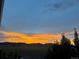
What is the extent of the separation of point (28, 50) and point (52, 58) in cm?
1078

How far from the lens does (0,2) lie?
6801 mm

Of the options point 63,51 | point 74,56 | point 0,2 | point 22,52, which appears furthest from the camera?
point 22,52

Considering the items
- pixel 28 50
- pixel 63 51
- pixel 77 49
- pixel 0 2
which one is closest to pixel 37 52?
pixel 28 50

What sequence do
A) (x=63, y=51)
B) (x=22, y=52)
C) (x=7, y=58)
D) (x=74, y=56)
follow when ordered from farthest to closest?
(x=22, y=52) → (x=7, y=58) → (x=74, y=56) → (x=63, y=51)

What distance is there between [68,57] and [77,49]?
476 cm

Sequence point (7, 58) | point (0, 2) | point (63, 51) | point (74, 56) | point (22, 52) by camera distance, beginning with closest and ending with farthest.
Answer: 1. point (0, 2)
2. point (63, 51)
3. point (74, 56)
4. point (7, 58)
5. point (22, 52)

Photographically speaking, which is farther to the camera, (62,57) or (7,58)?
(7,58)

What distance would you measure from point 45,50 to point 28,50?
3.36 m

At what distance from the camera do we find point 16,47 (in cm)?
4200

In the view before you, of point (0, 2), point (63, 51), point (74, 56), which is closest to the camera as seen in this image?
point (0, 2)

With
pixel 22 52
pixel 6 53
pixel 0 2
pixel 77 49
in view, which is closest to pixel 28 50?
pixel 22 52

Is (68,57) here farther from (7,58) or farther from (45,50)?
(7,58)

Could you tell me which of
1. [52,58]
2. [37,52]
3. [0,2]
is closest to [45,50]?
[37,52]

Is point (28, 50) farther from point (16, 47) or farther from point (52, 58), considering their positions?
point (52, 58)
